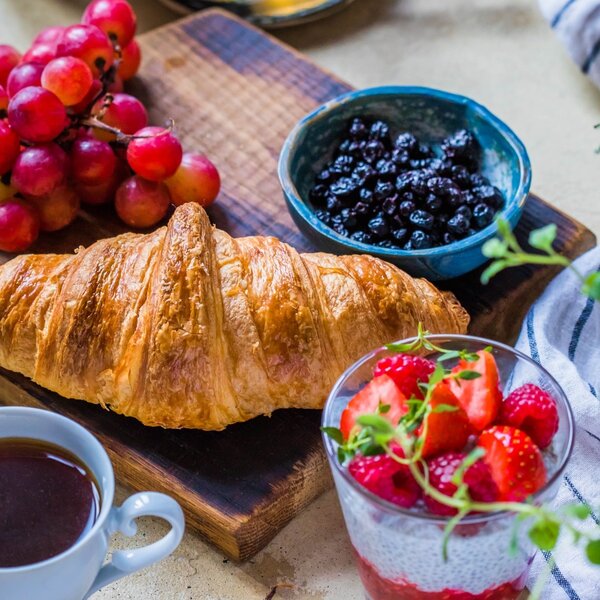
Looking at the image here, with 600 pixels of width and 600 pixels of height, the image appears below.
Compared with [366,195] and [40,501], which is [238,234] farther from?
[40,501]

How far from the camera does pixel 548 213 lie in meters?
1.98

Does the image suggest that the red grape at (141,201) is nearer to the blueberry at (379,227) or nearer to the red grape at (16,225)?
the red grape at (16,225)

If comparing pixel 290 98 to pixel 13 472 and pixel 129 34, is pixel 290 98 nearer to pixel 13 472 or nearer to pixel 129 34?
pixel 129 34

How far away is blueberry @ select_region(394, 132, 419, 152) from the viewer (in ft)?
6.17

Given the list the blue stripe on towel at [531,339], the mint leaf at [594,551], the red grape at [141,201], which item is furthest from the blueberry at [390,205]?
the mint leaf at [594,551]

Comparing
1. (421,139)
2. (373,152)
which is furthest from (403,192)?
(421,139)

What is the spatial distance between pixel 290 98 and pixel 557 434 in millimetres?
1170

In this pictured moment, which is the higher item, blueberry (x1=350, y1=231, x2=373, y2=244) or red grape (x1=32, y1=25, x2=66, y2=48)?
blueberry (x1=350, y1=231, x2=373, y2=244)

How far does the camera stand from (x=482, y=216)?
5.83 ft

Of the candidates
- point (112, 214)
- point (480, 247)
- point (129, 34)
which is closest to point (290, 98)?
point (129, 34)

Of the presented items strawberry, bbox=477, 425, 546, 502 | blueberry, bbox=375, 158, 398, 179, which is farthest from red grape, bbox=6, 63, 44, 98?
strawberry, bbox=477, 425, 546, 502

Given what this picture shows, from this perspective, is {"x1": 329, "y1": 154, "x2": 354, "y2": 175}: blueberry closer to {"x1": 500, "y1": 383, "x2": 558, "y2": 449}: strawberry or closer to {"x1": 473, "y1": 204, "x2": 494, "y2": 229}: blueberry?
{"x1": 473, "y1": 204, "x2": 494, "y2": 229}: blueberry

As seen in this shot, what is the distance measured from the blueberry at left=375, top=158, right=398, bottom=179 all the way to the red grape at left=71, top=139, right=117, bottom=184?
497 millimetres

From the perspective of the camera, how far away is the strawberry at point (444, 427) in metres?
1.19
